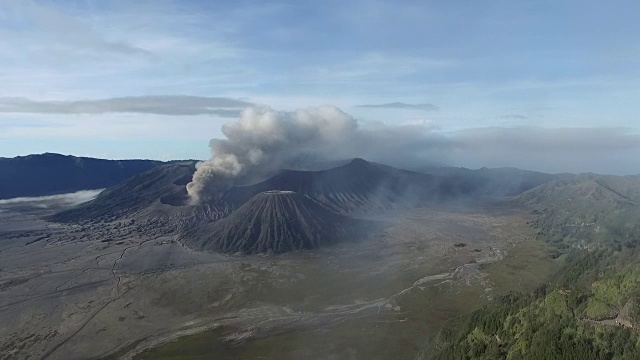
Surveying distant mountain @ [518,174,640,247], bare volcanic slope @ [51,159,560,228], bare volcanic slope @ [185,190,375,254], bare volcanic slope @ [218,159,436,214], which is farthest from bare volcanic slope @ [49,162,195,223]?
distant mountain @ [518,174,640,247]

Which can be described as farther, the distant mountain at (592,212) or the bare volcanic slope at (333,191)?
the bare volcanic slope at (333,191)

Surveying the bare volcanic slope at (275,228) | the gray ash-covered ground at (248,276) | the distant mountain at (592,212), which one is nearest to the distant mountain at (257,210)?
the bare volcanic slope at (275,228)

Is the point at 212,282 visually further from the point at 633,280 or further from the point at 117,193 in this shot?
the point at 117,193

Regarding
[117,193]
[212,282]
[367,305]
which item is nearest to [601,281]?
[367,305]

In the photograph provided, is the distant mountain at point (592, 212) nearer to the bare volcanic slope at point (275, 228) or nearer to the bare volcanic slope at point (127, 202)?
the bare volcanic slope at point (275, 228)

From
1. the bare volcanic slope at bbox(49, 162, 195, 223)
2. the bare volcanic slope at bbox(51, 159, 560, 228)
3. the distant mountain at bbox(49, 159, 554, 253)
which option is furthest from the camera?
the bare volcanic slope at bbox(49, 162, 195, 223)

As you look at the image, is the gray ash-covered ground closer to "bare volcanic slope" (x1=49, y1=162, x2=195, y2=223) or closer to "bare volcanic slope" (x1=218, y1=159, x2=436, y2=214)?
"bare volcanic slope" (x1=218, y1=159, x2=436, y2=214)

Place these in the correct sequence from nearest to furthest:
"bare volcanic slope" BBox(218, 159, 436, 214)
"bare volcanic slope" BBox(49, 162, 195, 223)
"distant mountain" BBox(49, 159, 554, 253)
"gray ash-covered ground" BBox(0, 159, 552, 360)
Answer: "gray ash-covered ground" BBox(0, 159, 552, 360)
"distant mountain" BBox(49, 159, 554, 253)
"bare volcanic slope" BBox(49, 162, 195, 223)
"bare volcanic slope" BBox(218, 159, 436, 214)
